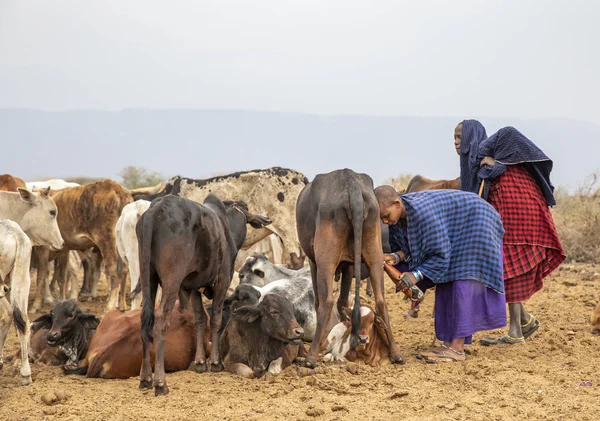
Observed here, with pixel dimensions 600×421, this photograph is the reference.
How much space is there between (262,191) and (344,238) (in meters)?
6.62

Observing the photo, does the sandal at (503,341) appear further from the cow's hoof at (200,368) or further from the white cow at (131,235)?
the white cow at (131,235)

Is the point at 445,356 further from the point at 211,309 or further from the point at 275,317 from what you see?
the point at 211,309

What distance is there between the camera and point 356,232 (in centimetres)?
651

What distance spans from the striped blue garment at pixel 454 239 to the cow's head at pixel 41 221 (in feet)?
18.1

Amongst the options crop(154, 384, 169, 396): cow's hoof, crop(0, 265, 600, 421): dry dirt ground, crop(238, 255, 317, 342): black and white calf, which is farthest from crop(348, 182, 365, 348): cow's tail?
crop(154, 384, 169, 396): cow's hoof

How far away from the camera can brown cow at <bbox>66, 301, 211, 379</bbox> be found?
6.80 metres

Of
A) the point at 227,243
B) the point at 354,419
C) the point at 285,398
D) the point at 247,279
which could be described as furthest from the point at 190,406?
the point at 247,279

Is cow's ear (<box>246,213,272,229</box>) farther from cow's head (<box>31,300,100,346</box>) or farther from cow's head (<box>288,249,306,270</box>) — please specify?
cow's head (<box>288,249,306,270</box>)

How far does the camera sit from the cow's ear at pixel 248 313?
22.9ft

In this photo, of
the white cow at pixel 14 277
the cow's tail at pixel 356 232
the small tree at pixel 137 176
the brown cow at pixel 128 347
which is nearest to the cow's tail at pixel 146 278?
the brown cow at pixel 128 347

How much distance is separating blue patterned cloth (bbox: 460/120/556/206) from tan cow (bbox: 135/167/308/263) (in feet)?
17.0

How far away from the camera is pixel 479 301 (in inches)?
278

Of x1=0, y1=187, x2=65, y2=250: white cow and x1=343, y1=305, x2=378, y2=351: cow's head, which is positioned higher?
x1=0, y1=187, x2=65, y2=250: white cow

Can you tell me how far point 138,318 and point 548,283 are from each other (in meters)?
7.34
